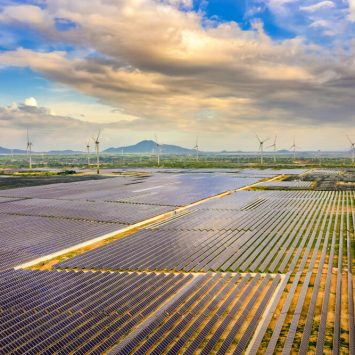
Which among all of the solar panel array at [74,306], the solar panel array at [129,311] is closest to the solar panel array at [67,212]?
the solar panel array at [74,306]

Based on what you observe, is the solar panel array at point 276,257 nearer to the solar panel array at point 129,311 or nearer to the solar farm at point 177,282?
the solar farm at point 177,282

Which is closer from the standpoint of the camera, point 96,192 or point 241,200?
point 241,200

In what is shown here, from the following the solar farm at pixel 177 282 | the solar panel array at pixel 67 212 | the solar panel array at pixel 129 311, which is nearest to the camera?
the solar panel array at pixel 129 311

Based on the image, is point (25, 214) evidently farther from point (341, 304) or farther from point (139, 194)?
point (341, 304)

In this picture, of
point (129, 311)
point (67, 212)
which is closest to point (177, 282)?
point (129, 311)

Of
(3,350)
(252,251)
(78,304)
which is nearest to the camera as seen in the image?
(3,350)

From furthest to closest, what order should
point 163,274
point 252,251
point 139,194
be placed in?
point 139,194
point 252,251
point 163,274

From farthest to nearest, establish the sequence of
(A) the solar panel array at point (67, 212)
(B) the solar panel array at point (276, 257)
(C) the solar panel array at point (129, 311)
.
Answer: (A) the solar panel array at point (67, 212) < (B) the solar panel array at point (276, 257) < (C) the solar panel array at point (129, 311)

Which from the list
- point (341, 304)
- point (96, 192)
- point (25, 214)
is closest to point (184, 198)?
point (96, 192)

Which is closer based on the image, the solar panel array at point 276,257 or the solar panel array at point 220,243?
the solar panel array at point 276,257
